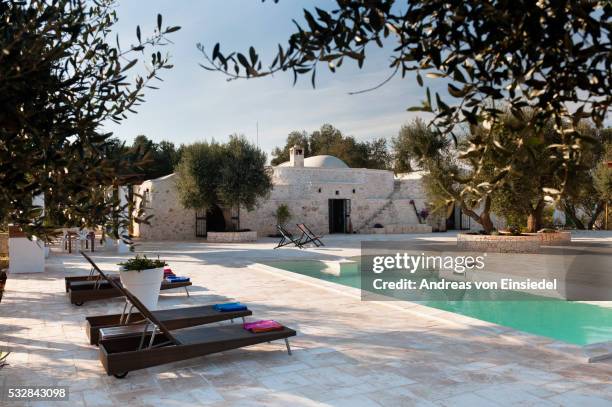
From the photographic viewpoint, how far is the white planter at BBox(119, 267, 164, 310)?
20.7ft

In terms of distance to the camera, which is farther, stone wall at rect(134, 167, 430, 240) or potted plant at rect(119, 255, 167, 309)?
stone wall at rect(134, 167, 430, 240)

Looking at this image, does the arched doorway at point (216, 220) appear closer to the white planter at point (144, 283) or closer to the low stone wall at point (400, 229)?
the low stone wall at point (400, 229)

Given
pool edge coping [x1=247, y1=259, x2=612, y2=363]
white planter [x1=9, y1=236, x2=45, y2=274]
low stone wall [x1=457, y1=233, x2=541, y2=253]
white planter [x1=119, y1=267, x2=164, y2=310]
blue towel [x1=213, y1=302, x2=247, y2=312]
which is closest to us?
pool edge coping [x1=247, y1=259, x2=612, y2=363]

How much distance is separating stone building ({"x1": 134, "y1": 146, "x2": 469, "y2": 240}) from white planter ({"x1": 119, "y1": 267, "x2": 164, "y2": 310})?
55.1ft

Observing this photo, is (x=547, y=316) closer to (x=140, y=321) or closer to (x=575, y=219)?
(x=140, y=321)

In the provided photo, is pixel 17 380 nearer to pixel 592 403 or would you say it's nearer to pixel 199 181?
pixel 592 403

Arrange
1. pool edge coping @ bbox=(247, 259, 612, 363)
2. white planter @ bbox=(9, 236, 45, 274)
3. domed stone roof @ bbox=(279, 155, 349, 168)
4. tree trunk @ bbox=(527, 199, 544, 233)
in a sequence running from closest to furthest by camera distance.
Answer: pool edge coping @ bbox=(247, 259, 612, 363)
white planter @ bbox=(9, 236, 45, 274)
tree trunk @ bbox=(527, 199, 544, 233)
domed stone roof @ bbox=(279, 155, 349, 168)

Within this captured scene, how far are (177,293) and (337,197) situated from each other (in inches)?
741

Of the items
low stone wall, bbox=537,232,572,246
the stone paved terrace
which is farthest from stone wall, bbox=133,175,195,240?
the stone paved terrace

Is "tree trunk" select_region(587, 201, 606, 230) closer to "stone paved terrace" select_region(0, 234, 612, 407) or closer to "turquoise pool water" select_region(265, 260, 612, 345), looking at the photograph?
"turquoise pool water" select_region(265, 260, 612, 345)

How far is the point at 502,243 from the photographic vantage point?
15.1 metres

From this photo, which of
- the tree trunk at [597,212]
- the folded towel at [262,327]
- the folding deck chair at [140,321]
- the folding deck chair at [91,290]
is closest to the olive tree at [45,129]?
the folded towel at [262,327]

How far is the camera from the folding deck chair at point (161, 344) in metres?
3.95

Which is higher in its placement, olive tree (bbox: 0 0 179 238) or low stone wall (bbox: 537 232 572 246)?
olive tree (bbox: 0 0 179 238)
